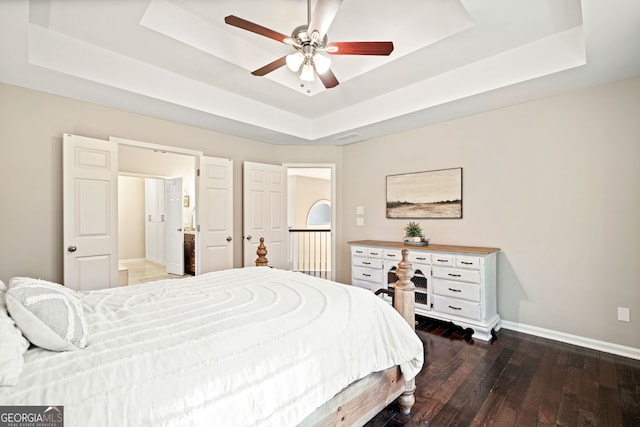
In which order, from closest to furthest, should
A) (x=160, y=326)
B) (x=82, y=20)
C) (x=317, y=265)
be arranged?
(x=160, y=326) → (x=82, y=20) → (x=317, y=265)

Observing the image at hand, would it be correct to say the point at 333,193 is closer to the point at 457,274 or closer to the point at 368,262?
the point at 368,262

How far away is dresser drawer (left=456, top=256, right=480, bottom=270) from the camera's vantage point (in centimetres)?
311

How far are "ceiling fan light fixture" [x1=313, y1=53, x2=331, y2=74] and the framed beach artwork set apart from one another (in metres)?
2.31

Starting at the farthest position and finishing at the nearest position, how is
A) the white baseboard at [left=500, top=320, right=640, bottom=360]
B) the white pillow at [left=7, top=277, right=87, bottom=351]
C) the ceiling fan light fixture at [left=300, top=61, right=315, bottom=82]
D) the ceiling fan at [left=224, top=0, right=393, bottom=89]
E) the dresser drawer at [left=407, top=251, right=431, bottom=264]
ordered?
the dresser drawer at [left=407, top=251, right=431, bottom=264] < the white baseboard at [left=500, top=320, right=640, bottom=360] < the ceiling fan light fixture at [left=300, top=61, right=315, bottom=82] < the ceiling fan at [left=224, top=0, right=393, bottom=89] < the white pillow at [left=7, top=277, right=87, bottom=351]

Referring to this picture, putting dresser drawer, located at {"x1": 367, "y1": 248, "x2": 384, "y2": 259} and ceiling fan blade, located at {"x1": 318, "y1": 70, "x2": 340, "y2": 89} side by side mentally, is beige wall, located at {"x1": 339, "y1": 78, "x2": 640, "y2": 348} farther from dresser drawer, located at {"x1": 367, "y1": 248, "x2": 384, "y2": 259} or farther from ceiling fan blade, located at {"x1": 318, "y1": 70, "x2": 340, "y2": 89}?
ceiling fan blade, located at {"x1": 318, "y1": 70, "x2": 340, "y2": 89}

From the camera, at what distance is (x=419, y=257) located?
355 centimetres

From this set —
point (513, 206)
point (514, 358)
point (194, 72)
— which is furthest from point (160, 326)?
point (513, 206)

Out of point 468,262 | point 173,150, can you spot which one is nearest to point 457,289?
point 468,262

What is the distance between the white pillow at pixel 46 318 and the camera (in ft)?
3.65

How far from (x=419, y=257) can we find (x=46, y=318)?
3320 millimetres

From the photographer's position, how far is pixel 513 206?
130 inches

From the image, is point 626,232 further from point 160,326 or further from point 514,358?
point 160,326

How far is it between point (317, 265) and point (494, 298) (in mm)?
4673

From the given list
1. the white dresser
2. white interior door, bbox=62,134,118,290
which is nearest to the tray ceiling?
white interior door, bbox=62,134,118,290
